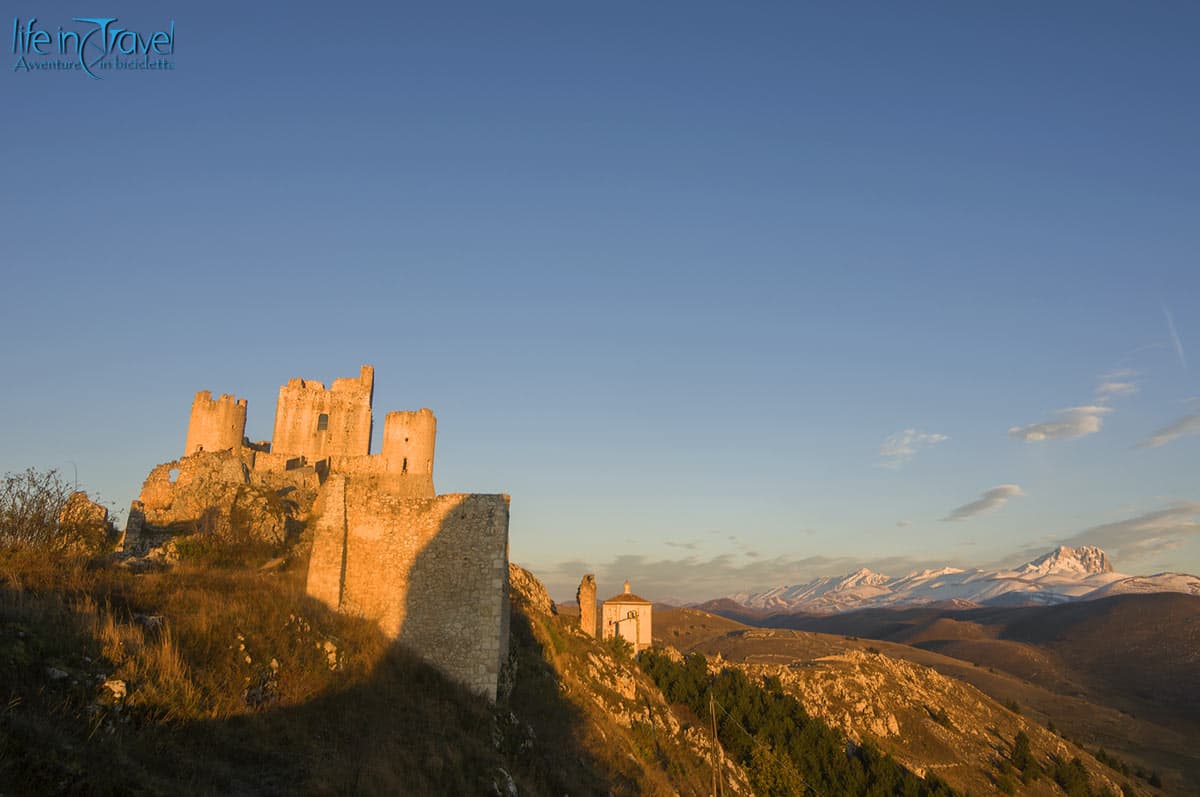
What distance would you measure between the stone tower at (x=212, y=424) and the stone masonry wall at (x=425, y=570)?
946 inches

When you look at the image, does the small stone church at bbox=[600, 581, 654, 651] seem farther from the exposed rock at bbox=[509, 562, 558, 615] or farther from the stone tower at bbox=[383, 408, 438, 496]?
the stone tower at bbox=[383, 408, 438, 496]

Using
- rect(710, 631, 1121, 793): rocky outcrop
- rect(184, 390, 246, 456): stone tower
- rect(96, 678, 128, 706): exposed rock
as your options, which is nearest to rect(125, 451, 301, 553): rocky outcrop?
rect(184, 390, 246, 456): stone tower

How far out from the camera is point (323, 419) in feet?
135

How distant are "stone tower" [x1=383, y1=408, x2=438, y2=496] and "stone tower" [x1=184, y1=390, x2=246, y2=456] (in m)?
7.80

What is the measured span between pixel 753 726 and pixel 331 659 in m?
29.0

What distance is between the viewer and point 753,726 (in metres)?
37.4

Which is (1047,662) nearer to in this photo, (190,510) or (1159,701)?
(1159,701)

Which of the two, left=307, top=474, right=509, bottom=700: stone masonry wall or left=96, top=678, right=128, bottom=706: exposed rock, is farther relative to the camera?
left=307, top=474, right=509, bottom=700: stone masonry wall

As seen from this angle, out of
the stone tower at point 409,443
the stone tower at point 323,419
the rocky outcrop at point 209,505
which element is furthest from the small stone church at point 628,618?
the rocky outcrop at point 209,505

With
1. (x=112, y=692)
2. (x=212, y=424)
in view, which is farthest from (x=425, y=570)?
(x=212, y=424)

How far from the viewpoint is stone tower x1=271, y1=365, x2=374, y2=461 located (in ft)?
132

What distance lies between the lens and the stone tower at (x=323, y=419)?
4028cm

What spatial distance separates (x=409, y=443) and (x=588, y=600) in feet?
45.9

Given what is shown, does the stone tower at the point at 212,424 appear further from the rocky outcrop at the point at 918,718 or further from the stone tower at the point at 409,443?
the rocky outcrop at the point at 918,718
